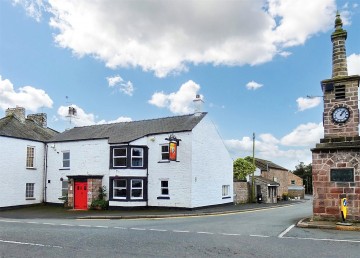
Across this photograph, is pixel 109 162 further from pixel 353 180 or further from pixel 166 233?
pixel 353 180

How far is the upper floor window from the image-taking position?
27.1 metres

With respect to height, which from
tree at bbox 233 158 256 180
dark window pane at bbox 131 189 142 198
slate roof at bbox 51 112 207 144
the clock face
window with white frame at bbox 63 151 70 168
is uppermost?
slate roof at bbox 51 112 207 144

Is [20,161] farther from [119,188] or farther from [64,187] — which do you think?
[119,188]

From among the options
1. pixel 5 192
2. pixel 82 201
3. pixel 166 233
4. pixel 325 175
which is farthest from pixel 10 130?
pixel 325 175

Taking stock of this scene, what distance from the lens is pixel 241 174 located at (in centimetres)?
4444

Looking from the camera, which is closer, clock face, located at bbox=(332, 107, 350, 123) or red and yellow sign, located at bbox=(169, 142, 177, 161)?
clock face, located at bbox=(332, 107, 350, 123)

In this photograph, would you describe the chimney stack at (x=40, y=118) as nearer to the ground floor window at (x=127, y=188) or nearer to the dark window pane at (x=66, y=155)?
the dark window pane at (x=66, y=155)

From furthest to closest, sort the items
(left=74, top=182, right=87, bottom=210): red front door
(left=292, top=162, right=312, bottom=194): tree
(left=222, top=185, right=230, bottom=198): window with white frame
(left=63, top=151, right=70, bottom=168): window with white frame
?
Answer: (left=292, top=162, right=312, bottom=194): tree < (left=222, top=185, right=230, bottom=198): window with white frame < (left=63, top=151, right=70, bottom=168): window with white frame < (left=74, top=182, right=87, bottom=210): red front door

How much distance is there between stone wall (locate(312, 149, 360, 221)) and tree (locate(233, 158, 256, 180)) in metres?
27.3

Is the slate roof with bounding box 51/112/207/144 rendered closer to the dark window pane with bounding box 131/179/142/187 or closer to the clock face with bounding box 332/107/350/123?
the dark window pane with bounding box 131/179/142/187

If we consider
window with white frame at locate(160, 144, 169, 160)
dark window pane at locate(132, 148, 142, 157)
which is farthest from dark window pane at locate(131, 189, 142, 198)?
window with white frame at locate(160, 144, 169, 160)

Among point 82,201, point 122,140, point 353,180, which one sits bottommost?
point 82,201

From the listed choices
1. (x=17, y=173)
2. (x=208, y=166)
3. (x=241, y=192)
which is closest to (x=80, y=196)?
(x=17, y=173)

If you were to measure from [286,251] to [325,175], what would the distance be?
24.8 ft
